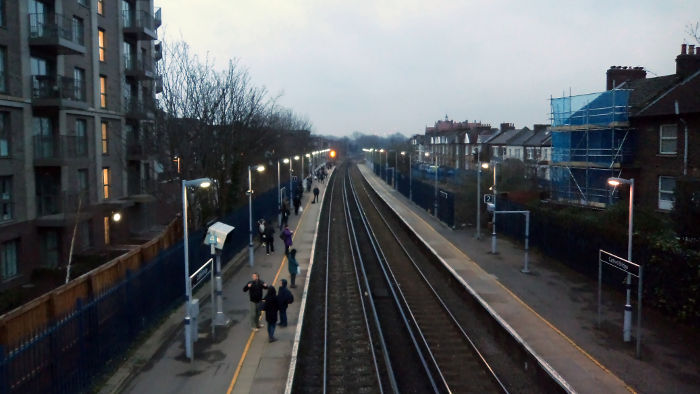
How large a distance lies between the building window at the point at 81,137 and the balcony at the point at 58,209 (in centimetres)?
290

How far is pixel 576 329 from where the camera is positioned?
1506 centimetres

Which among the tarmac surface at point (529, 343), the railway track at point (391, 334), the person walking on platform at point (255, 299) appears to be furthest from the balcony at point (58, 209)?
the person walking on platform at point (255, 299)

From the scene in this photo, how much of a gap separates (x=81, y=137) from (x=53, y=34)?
5.93 metres

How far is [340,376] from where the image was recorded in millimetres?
12945

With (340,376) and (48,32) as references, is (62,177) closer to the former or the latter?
(48,32)

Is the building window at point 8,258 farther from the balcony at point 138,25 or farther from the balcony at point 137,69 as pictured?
the balcony at point 138,25

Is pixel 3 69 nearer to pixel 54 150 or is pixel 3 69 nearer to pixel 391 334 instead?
pixel 54 150

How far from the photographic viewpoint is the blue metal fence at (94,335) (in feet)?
28.0

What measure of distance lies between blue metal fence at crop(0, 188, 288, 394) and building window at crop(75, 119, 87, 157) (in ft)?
43.2

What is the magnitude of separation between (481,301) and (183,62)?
19740 millimetres

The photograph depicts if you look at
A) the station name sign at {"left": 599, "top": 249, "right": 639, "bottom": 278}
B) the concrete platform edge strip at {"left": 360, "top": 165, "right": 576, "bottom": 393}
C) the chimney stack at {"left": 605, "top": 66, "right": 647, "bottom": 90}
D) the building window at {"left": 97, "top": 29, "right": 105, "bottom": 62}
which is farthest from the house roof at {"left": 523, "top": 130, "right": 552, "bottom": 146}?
the station name sign at {"left": 599, "top": 249, "right": 639, "bottom": 278}

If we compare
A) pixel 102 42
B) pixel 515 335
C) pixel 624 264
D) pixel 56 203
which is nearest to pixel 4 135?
pixel 56 203

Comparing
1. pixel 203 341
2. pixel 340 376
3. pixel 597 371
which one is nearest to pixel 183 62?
pixel 203 341

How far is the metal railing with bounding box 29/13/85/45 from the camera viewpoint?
23.5 meters
